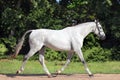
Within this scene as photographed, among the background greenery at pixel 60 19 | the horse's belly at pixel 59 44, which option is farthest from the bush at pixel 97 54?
the horse's belly at pixel 59 44

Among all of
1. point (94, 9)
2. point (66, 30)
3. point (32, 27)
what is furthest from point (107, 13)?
point (66, 30)

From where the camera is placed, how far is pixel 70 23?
2330cm

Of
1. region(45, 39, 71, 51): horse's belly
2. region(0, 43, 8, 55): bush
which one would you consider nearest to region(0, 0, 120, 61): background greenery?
region(0, 43, 8, 55): bush

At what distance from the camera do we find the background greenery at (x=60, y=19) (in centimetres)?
2191

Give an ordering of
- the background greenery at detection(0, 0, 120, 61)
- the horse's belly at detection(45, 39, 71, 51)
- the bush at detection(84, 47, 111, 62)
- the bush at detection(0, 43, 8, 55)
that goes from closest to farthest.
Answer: the horse's belly at detection(45, 39, 71, 51), the bush at detection(84, 47, 111, 62), the background greenery at detection(0, 0, 120, 61), the bush at detection(0, 43, 8, 55)

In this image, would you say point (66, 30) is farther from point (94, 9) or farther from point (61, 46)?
point (94, 9)

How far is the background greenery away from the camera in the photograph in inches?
862

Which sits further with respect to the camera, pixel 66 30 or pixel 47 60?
pixel 47 60

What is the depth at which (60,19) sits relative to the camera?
23.3 metres

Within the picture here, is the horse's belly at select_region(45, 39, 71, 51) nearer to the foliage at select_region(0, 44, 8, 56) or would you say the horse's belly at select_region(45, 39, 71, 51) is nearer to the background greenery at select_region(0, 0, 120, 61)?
the background greenery at select_region(0, 0, 120, 61)

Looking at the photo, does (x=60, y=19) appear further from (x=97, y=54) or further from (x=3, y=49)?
(x=3, y=49)

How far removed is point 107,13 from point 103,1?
934mm

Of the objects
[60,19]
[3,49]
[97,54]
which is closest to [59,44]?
[97,54]

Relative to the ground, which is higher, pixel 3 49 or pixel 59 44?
pixel 59 44
